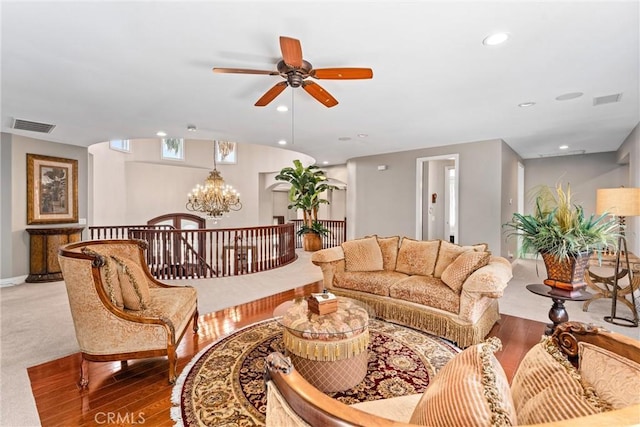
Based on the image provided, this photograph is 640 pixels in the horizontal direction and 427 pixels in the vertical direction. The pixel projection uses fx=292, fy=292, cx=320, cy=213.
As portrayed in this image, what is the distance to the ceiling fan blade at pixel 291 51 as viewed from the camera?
74.4 inches

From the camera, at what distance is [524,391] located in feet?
2.96

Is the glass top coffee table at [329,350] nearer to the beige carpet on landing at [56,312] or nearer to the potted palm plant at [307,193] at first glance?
the beige carpet on landing at [56,312]

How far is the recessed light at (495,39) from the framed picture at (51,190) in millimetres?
7140

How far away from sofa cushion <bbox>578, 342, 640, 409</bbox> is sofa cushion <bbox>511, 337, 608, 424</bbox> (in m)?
0.02

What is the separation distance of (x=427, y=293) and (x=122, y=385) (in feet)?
9.19

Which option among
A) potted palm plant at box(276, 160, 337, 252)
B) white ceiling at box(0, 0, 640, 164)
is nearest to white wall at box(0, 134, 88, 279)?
white ceiling at box(0, 0, 640, 164)

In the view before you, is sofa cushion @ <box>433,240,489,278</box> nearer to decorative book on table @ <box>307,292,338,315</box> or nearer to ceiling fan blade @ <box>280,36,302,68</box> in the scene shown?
decorative book on table @ <box>307,292,338,315</box>

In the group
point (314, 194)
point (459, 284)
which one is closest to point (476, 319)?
point (459, 284)

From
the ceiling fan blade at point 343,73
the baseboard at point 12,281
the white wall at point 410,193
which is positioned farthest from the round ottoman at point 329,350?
the baseboard at point 12,281

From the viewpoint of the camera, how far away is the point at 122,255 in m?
2.86

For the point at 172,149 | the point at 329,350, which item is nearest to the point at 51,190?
the point at 172,149

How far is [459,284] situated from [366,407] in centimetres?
210

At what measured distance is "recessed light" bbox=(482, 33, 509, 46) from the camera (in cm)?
215

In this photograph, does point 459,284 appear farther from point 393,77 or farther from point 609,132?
point 609,132
